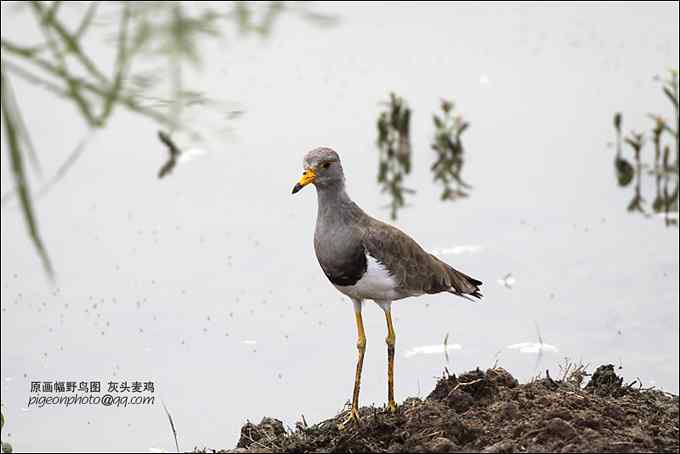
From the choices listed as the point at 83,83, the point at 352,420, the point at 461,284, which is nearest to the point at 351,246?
the point at 352,420

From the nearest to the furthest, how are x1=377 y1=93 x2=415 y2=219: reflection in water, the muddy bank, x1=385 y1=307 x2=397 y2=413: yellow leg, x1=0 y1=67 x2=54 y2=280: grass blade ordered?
1. x1=0 y1=67 x2=54 y2=280: grass blade
2. the muddy bank
3. x1=385 y1=307 x2=397 y2=413: yellow leg
4. x1=377 y1=93 x2=415 y2=219: reflection in water

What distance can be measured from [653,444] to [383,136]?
7.84 m

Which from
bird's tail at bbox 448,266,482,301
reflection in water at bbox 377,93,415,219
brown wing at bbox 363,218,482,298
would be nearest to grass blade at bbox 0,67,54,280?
brown wing at bbox 363,218,482,298

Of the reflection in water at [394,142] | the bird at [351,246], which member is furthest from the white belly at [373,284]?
the reflection in water at [394,142]

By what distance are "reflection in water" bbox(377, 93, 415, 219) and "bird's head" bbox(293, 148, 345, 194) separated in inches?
251

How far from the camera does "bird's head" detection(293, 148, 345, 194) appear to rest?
7.01 meters

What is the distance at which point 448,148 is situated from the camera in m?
14.2

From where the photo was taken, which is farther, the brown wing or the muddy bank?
the brown wing

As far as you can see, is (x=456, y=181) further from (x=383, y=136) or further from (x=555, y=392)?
(x=555, y=392)

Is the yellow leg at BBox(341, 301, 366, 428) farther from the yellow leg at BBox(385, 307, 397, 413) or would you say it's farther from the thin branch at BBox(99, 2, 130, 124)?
the thin branch at BBox(99, 2, 130, 124)

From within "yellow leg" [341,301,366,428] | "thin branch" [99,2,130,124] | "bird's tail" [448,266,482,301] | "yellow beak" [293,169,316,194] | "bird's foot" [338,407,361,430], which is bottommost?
"bird's foot" [338,407,361,430]

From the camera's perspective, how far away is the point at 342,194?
708 centimetres

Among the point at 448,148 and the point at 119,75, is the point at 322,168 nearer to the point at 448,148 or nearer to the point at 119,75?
the point at 119,75

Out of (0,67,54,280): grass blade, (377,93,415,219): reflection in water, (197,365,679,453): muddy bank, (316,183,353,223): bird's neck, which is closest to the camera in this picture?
(0,67,54,280): grass blade
